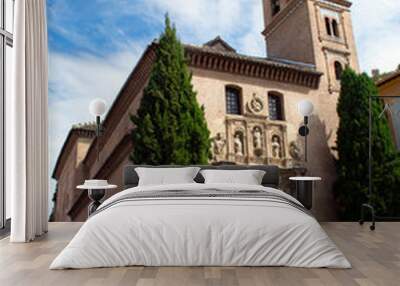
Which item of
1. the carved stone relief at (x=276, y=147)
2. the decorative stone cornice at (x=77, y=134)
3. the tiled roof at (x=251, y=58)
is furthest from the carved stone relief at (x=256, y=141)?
the decorative stone cornice at (x=77, y=134)

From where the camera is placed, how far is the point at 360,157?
8516 mm

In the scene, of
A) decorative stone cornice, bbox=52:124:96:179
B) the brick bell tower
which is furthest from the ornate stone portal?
decorative stone cornice, bbox=52:124:96:179

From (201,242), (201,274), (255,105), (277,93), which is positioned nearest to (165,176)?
(201,242)

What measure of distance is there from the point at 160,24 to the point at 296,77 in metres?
4.06

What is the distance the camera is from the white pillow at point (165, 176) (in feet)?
13.4

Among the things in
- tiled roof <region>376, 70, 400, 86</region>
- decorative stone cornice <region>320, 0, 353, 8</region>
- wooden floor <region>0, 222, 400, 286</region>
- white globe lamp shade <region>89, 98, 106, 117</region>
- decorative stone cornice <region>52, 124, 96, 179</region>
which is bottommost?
wooden floor <region>0, 222, 400, 286</region>

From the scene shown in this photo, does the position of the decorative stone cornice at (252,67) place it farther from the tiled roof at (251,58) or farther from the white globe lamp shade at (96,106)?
the white globe lamp shade at (96,106)

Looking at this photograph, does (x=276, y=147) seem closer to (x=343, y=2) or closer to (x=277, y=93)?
(x=277, y=93)

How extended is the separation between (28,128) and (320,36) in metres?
9.06

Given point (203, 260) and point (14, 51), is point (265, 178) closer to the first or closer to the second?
point (203, 260)

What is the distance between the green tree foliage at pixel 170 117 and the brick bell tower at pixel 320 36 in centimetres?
455

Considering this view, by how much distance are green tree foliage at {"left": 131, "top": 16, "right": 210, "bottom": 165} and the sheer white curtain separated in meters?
3.01

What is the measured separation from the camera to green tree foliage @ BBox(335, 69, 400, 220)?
825cm

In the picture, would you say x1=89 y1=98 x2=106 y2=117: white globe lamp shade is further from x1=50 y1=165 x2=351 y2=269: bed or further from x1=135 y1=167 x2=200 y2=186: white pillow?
x1=50 y1=165 x2=351 y2=269: bed
